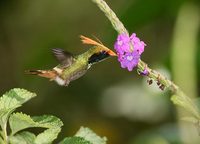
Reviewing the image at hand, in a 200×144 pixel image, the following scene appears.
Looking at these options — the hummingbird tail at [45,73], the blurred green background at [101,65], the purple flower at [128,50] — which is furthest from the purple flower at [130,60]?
the blurred green background at [101,65]

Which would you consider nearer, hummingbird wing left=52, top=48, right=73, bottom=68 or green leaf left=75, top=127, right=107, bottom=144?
hummingbird wing left=52, top=48, right=73, bottom=68

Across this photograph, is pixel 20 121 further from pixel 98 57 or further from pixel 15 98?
pixel 98 57

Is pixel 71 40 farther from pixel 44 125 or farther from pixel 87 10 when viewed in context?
pixel 44 125

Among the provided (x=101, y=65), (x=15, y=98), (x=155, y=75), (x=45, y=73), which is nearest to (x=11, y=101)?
(x=15, y=98)

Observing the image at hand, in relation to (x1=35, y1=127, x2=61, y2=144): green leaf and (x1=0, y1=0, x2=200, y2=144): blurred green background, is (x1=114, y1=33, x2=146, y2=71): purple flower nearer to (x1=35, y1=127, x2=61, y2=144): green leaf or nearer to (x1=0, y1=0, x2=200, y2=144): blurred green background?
(x1=35, y1=127, x2=61, y2=144): green leaf

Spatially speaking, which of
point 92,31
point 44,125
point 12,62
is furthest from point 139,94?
point 44,125

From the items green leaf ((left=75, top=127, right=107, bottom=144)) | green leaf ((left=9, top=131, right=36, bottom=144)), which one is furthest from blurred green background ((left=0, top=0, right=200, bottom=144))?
green leaf ((left=9, top=131, right=36, bottom=144))

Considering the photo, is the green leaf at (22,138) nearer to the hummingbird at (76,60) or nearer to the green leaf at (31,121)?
the green leaf at (31,121)
